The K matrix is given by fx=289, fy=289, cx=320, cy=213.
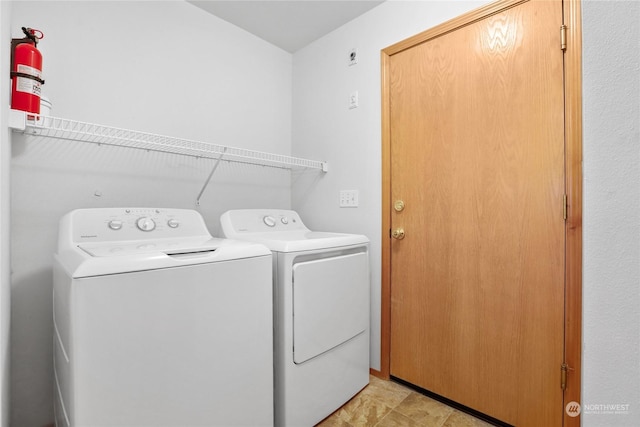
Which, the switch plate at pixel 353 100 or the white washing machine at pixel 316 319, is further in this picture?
the switch plate at pixel 353 100

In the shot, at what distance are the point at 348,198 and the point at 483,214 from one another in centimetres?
85

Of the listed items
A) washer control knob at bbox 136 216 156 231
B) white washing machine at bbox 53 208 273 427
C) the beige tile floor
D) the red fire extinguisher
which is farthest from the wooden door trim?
the red fire extinguisher

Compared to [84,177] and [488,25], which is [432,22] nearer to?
[488,25]

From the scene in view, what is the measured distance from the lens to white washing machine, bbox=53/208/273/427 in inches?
33.6

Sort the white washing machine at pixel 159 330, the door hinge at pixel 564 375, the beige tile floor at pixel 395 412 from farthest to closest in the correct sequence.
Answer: the beige tile floor at pixel 395 412 → the door hinge at pixel 564 375 → the white washing machine at pixel 159 330

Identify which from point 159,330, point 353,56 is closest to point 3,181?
point 159,330

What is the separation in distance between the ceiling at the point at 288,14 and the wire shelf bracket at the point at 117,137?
0.93 metres

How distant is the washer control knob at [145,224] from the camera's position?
1398 mm

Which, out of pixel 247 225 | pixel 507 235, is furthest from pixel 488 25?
pixel 247 225

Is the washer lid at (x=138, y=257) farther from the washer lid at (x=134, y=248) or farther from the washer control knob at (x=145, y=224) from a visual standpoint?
the washer control knob at (x=145, y=224)

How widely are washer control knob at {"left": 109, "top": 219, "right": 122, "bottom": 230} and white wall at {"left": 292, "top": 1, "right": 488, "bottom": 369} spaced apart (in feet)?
4.20

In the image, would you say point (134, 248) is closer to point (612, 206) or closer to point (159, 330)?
point (159, 330)

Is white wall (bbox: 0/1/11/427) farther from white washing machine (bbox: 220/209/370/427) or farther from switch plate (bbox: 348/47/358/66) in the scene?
switch plate (bbox: 348/47/358/66)

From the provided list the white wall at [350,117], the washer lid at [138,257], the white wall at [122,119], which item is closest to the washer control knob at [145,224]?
Result: the washer lid at [138,257]
